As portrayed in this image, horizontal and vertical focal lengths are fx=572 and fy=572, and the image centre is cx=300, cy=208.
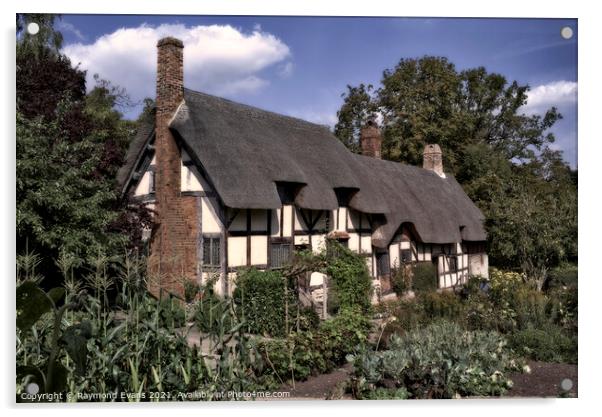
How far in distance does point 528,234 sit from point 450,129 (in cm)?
296

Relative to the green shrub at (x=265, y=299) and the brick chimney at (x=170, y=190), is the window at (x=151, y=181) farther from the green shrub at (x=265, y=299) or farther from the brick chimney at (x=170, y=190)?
the green shrub at (x=265, y=299)

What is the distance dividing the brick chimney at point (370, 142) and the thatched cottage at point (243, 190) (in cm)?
110

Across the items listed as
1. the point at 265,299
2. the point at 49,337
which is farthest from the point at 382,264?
the point at 49,337

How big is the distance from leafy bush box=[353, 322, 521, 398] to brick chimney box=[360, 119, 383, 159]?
9670 mm

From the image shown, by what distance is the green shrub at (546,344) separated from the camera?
625cm

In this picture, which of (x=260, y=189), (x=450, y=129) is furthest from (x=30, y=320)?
(x=450, y=129)

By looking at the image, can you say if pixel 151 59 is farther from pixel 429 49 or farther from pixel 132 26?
pixel 429 49

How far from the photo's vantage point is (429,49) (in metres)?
6.51

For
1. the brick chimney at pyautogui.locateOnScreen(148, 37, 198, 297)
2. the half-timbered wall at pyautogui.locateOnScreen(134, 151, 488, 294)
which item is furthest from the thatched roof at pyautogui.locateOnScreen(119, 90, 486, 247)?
the half-timbered wall at pyautogui.locateOnScreen(134, 151, 488, 294)

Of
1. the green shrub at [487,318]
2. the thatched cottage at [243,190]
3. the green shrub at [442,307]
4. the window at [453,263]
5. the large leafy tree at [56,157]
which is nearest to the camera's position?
the large leafy tree at [56,157]

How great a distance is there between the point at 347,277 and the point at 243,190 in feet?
10.4

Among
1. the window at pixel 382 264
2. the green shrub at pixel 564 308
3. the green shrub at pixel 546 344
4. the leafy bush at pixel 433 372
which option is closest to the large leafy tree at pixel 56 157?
the leafy bush at pixel 433 372

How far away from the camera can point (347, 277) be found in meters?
11.6

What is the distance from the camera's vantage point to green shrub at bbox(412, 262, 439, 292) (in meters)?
14.8
